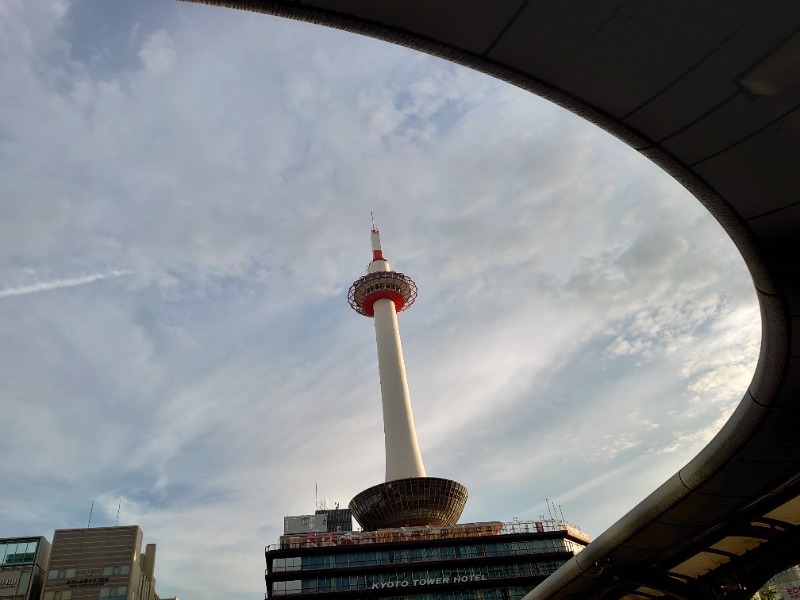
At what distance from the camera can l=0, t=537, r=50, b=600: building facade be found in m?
73.1

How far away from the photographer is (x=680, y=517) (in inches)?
662

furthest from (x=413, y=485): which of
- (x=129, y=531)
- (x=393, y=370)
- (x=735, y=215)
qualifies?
(x=735, y=215)

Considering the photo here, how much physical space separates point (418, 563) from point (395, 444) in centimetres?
1952

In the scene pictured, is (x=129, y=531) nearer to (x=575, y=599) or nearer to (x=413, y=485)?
(x=413, y=485)

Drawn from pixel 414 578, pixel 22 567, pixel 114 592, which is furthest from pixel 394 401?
pixel 22 567

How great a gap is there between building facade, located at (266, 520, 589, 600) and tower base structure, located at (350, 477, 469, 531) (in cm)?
423

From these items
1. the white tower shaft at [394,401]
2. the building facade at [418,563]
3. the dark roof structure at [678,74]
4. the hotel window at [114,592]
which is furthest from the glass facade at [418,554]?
the dark roof structure at [678,74]

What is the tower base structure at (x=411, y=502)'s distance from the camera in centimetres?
7812

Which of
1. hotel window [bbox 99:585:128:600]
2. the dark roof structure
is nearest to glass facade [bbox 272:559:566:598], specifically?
hotel window [bbox 99:585:128:600]

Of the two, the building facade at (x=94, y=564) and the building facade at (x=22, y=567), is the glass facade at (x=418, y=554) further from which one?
the building facade at (x=22, y=567)

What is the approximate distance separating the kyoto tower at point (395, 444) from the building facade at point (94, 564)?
101 feet

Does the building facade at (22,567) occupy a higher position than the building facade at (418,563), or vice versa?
the building facade at (22,567)

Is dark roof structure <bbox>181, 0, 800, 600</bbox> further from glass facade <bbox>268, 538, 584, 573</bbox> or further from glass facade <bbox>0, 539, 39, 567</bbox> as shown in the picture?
glass facade <bbox>0, 539, 39, 567</bbox>

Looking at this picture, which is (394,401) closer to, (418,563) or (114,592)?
(418,563)
